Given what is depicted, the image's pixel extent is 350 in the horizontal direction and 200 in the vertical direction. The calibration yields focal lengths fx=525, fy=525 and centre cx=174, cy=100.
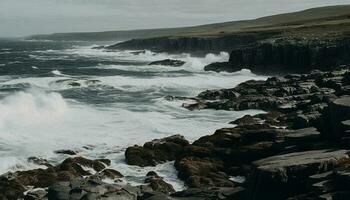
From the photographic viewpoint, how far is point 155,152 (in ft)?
81.6

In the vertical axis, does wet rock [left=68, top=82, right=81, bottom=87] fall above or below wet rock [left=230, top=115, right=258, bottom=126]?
below

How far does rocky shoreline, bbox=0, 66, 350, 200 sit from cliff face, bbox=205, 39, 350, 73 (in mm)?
30679

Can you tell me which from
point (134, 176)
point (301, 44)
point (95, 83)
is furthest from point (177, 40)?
point (134, 176)

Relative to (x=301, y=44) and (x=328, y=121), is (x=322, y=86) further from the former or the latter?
(x=301, y=44)

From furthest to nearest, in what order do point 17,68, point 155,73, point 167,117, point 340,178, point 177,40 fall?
point 177,40 → point 17,68 → point 155,73 → point 167,117 → point 340,178

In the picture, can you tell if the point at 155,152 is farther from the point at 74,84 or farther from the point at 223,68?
the point at 223,68

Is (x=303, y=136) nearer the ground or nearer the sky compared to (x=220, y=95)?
nearer the sky

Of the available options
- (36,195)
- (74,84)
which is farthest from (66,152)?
(74,84)

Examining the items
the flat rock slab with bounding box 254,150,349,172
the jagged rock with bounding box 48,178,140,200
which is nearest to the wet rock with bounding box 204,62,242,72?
the flat rock slab with bounding box 254,150,349,172

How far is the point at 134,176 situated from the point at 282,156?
656 centimetres

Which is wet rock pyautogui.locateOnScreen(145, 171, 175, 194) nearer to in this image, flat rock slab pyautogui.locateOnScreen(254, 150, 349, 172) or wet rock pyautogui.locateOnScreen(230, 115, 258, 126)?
flat rock slab pyautogui.locateOnScreen(254, 150, 349, 172)

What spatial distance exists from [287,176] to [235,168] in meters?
5.67

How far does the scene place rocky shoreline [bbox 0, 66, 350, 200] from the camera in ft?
54.5

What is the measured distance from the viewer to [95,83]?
184 feet
